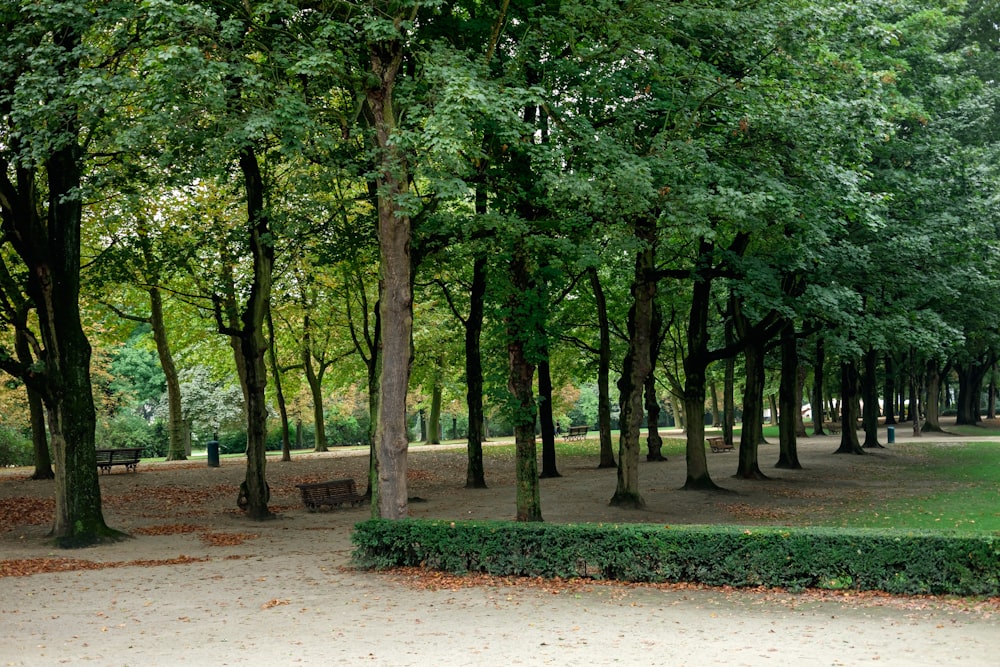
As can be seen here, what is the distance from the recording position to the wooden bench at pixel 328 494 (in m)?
21.9

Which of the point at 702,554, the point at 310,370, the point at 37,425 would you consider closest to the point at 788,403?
the point at 310,370

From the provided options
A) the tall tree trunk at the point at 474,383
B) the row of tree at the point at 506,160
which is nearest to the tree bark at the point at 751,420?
the row of tree at the point at 506,160

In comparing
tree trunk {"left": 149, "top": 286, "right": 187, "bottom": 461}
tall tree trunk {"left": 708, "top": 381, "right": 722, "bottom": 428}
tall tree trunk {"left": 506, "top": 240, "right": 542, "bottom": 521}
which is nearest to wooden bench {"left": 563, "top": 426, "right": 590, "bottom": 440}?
tall tree trunk {"left": 708, "top": 381, "right": 722, "bottom": 428}

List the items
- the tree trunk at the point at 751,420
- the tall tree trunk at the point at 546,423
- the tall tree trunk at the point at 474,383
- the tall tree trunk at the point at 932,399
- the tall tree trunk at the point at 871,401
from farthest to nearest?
the tall tree trunk at the point at 932,399 < the tall tree trunk at the point at 871,401 < the tall tree trunk at the point at 546,423 < the tree trunk at the point at 751,420 < the tall tree trunk at the point at 474,383

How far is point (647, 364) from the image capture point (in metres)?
20.1

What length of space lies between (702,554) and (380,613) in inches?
160

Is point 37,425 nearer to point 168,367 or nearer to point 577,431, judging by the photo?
point 168,367

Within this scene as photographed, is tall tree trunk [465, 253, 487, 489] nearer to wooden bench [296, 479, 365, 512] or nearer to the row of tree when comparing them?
the row of tree

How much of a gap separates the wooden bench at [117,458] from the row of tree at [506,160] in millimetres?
6138

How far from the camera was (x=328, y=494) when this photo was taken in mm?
22172

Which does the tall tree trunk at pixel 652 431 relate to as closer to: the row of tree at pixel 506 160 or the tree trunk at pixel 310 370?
the row of tree at pixel 506 160

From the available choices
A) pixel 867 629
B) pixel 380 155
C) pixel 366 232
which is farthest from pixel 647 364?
pixel 867 629

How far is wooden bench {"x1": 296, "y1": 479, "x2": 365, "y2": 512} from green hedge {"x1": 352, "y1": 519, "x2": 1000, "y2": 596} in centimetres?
858

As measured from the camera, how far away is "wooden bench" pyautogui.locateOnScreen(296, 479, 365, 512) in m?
21.9
